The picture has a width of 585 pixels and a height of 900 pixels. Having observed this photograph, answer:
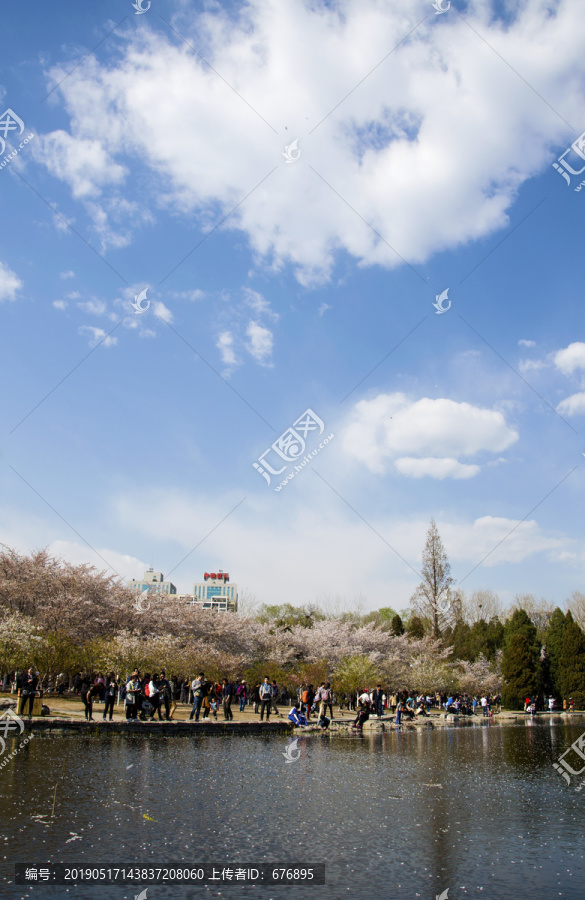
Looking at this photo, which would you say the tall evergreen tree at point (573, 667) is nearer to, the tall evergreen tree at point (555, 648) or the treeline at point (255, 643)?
the treeline at point (255, 643)

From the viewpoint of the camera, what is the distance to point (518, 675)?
58750mm

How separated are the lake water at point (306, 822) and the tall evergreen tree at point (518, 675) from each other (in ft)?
161

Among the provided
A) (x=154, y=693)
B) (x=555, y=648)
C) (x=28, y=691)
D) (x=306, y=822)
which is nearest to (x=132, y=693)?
(x=154, y=693)

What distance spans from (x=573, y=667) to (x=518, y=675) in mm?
5877

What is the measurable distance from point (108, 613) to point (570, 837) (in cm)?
3715

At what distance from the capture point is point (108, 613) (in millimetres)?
Result: 40594

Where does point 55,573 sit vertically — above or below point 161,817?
above

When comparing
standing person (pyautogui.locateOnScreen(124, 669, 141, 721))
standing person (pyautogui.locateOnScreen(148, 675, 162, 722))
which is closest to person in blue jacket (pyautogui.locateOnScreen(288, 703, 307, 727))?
standing person (pyautogui.locateOnScreen(148, 675, 162, 722))

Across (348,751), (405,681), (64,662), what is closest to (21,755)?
(348,751)

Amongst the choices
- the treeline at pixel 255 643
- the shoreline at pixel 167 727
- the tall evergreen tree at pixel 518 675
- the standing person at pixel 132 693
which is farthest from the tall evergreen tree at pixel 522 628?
the standing person at pixel 132 693

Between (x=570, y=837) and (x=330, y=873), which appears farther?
(x=570, y=837)

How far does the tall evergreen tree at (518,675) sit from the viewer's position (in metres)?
57.8

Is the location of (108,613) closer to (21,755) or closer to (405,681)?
(405,681)

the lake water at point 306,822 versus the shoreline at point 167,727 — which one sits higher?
the lake water at point 306,822
